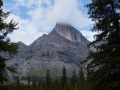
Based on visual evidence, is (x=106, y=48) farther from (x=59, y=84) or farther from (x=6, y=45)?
(x=59, y=84)

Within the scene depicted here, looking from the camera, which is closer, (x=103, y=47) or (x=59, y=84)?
(x=103, y=47)

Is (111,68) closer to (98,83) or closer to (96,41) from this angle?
(98,83)

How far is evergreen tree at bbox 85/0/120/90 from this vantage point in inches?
639

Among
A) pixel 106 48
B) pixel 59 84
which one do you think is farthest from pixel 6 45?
pixel 59 84

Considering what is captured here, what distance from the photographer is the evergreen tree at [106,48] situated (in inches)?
639

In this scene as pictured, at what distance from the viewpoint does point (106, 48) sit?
56.1 ft

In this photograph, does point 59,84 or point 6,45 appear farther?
point 59,84

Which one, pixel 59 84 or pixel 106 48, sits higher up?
pixel 106 48

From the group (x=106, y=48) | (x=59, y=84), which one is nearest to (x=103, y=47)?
(x=106, y=48)

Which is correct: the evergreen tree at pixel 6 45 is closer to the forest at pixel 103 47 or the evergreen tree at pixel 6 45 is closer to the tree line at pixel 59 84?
the forest at pixel 103 47

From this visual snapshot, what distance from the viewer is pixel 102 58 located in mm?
16938

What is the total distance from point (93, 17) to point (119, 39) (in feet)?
11.2

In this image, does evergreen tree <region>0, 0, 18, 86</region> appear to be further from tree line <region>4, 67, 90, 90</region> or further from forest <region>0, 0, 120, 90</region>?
tree line <region>4, 67, 90, 90</region>

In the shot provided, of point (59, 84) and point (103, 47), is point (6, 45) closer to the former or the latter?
point (103, 47)
